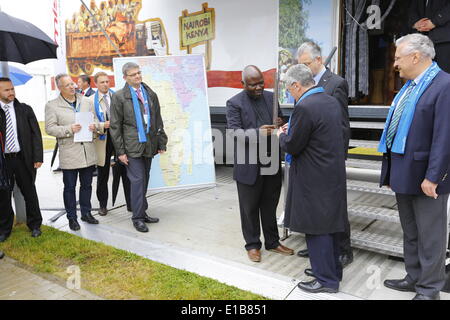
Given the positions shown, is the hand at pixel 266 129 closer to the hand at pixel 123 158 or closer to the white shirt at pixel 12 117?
the hand at pixel 123 158

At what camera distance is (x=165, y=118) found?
200 inches

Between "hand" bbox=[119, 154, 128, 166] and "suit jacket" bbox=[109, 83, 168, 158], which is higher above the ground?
"suit jacket" bbox=[109, 83, 168, 158]

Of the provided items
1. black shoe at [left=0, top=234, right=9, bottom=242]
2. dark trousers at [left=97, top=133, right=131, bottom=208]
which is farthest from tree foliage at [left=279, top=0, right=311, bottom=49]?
black shoe at [left=0, top=234, right=9, bottom=242]

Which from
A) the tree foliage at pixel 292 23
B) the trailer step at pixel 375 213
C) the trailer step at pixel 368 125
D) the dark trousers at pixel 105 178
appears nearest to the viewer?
the trailer step at pixel 375 213

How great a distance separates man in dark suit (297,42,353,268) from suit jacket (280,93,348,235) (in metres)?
0.42

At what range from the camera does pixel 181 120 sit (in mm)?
5141

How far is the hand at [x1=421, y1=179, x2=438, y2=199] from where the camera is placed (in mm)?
2484

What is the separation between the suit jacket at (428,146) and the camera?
8.02ft

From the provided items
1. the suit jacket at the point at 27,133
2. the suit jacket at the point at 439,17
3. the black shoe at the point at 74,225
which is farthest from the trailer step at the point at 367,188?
the suit jacket at the point at 27,133

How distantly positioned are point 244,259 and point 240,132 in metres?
1.14

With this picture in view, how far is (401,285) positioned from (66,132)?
3371 millimetres

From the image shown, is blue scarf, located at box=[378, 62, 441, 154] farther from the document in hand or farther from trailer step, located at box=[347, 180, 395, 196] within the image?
the document in hand

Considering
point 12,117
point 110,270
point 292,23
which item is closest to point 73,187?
point 12,117
